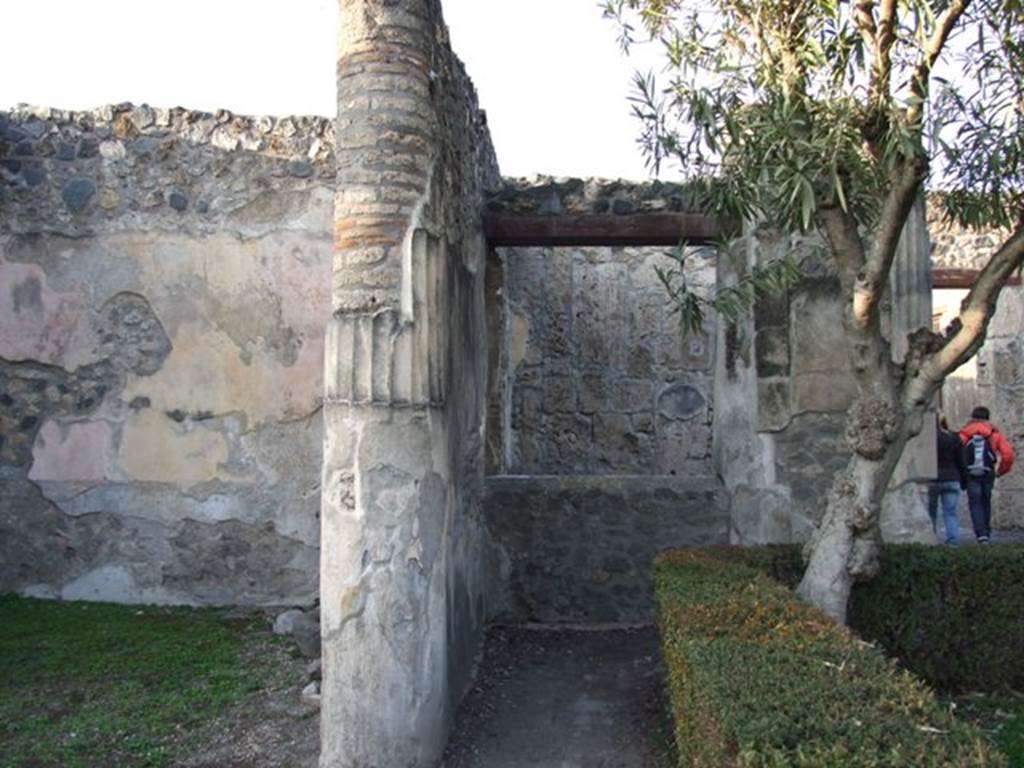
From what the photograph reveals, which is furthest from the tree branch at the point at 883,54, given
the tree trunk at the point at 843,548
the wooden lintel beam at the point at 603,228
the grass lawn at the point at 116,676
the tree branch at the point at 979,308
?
the grass lawn at the point at 116,676

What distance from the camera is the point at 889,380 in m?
4.05

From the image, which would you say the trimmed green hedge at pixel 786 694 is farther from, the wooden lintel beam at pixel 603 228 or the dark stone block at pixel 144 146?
the dark stone block at pixel 144 146

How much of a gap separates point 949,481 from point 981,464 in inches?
23.8

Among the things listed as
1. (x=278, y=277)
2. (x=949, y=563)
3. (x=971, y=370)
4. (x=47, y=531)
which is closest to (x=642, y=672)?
(x=949, y=563)

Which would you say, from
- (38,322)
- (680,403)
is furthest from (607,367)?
(38,322)

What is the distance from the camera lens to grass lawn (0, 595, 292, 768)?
13.2ft

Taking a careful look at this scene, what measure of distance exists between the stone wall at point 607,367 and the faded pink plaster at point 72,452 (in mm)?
4279

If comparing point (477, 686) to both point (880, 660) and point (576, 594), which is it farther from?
point (880, 660)

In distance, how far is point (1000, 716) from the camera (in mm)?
4359

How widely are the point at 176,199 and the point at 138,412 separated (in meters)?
1.39

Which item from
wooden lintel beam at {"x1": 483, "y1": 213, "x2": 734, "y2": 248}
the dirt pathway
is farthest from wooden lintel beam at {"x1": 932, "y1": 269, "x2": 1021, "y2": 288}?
the dirt pathway

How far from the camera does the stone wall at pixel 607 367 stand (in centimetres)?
969

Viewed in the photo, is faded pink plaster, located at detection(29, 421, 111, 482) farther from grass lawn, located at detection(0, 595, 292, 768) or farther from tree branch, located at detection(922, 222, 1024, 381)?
tree branch, located at detection(922, 222, 1024, 381)

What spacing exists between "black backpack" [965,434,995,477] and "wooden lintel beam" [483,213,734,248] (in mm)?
4064
